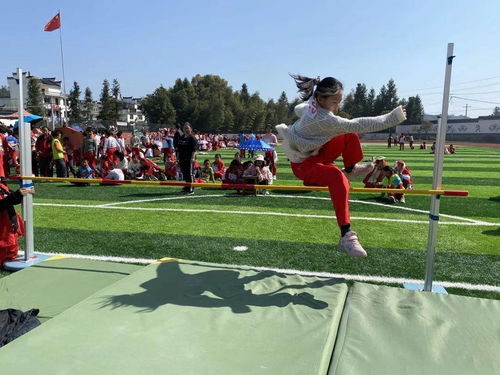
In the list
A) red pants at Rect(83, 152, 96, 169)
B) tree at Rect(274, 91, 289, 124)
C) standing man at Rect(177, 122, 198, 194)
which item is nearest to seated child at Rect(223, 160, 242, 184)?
standing man at Rect(177, 122, 198, 194)

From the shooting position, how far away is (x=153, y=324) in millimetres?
3051

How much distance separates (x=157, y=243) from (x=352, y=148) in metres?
3.37

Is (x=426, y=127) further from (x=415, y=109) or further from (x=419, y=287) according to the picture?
(x=419, y=287)

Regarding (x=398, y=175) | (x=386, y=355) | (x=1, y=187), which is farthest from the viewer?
(x=398, y=175)

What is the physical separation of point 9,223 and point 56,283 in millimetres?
1400

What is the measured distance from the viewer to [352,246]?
3.44m

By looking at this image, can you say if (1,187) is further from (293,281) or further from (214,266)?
(293,281)

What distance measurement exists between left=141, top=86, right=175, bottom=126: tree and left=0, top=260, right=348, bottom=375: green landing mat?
211 feet

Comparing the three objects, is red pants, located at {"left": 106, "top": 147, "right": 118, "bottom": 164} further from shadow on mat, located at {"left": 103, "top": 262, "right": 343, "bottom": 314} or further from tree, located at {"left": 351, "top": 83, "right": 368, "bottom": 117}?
tree, located at {"left": 351, "top": 83, "right": 368, "bottom": 117}

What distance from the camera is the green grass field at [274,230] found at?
17.2 ft

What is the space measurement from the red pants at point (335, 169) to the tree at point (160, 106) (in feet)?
211

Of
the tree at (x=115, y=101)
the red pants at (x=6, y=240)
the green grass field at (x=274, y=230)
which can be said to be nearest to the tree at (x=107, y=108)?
the tree at (x=115, y=101)

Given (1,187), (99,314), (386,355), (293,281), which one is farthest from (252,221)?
(386,355)

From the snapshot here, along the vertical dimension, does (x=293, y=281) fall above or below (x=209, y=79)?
below
